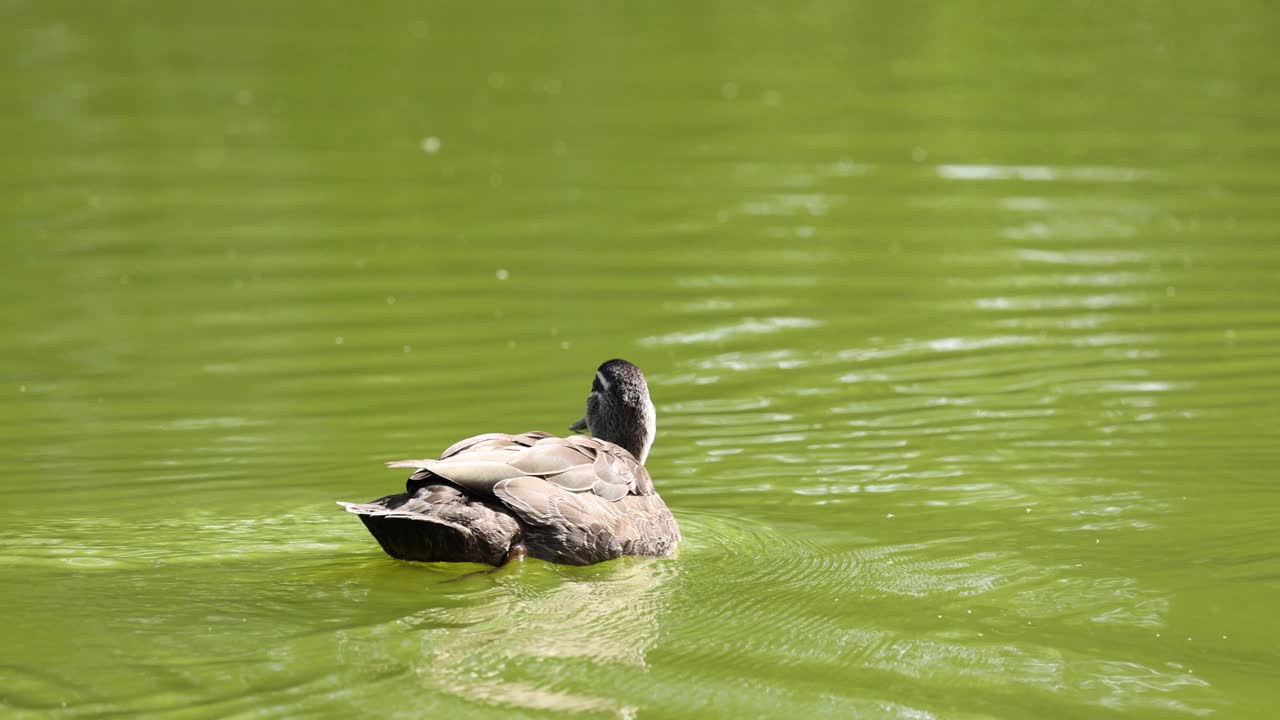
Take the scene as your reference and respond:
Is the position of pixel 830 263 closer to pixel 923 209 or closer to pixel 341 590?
pixel 923 209

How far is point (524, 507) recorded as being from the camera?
6.44 metres

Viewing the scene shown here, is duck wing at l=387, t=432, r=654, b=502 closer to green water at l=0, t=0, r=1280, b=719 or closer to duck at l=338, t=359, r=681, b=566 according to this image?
duck at l=338, t=359, r=681, b=566

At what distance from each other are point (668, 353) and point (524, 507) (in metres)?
4.02

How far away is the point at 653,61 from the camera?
20438 millimetres

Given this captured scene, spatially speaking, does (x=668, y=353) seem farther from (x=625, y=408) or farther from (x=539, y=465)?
(x=539, y=465)

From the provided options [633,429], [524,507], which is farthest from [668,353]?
[524,507]

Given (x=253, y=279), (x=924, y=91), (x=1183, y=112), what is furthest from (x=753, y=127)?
(x=253, y=279)

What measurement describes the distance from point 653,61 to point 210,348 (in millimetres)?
10767

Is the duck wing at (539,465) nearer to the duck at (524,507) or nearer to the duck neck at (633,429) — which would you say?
the duck at (524,507)

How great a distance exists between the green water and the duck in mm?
147

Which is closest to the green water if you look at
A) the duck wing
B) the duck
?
the duck

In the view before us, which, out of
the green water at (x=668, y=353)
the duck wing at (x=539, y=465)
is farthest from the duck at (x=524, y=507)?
the green water at (x=668, y=353)

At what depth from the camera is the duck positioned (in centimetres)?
620

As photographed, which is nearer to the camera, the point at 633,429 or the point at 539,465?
the point at 539,465
